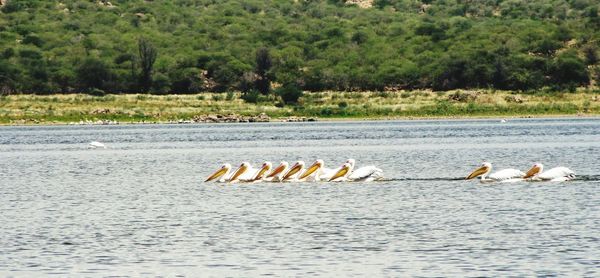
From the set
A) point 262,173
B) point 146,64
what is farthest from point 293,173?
point 146,64

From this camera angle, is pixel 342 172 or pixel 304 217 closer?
pixel 304 217

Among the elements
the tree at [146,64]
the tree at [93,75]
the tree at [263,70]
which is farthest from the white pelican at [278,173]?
the tree at [93,75]

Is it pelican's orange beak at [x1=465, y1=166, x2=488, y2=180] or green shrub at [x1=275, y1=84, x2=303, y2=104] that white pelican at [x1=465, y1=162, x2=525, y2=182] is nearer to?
pelican's orange beak at [x1=465, y1=166, x2=488, y2=180]

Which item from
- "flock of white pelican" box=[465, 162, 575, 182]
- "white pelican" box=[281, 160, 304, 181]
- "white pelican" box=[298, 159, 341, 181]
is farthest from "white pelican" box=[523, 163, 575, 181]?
"white pelican" box=[281, 160, 304, 181]

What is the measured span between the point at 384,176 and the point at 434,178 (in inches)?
72.2

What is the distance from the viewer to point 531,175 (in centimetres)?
3447

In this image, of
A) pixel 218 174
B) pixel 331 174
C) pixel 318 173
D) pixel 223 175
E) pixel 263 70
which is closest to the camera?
pixel 331 174

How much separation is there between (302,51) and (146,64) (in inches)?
738

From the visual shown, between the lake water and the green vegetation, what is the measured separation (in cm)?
4273

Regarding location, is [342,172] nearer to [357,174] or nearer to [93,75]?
[357,174]

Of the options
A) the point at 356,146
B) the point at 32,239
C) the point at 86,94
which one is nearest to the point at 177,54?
the point at 86,94

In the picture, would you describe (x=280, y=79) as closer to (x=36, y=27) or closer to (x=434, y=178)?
(x=36, y=27)

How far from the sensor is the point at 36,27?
130 m

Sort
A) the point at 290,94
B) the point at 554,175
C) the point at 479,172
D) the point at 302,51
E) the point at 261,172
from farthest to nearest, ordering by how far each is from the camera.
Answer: the point at 302,51 < the point at 290,94 < the point at 261,172 < the point at 479,172 < the point at 554,175
